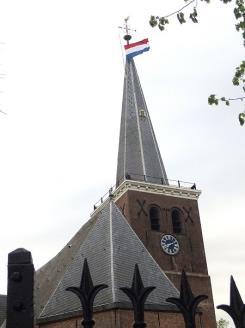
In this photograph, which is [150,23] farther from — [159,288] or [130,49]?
[130,49]

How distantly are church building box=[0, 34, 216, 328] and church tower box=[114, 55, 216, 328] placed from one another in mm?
56

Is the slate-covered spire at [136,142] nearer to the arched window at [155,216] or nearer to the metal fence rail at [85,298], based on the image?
the arched window at [155,216]

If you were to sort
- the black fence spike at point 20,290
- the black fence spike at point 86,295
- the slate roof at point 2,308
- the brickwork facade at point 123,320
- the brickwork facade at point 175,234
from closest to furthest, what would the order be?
the black fence spike at point 20,290 < the black fence spike at point 86,295 < the brickwork facade at point 123,320 < the slate roof at point 2,308 < the brickwork facade at point 175,234

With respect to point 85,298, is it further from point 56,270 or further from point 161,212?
point 161,212

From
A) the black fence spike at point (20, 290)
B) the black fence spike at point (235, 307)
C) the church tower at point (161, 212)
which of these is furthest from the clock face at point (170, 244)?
the black fence spike at point (20, 290)

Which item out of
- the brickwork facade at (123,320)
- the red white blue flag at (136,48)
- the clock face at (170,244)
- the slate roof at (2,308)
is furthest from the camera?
the red white blue flag at (136,48)

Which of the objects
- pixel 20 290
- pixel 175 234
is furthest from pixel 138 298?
pixel 175 234

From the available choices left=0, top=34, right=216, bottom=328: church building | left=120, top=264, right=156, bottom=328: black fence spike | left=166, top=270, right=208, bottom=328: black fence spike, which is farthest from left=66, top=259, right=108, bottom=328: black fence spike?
left=0, top=34, right=216, bottom=328: church building

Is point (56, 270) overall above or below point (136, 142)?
below

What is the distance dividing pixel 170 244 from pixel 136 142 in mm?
8303

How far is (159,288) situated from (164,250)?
1031 cm

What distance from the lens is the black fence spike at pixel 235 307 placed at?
2.44 m

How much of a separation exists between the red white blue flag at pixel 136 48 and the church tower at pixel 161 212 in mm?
6105

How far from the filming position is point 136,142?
104ft
